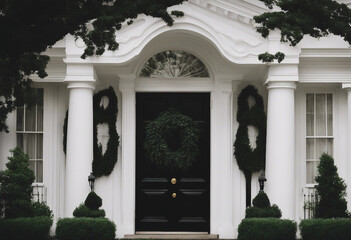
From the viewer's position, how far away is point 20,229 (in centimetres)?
1543

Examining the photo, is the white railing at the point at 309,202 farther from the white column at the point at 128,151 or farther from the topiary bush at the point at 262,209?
the white column at the point at 128,151

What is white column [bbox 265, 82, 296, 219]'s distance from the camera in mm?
15867

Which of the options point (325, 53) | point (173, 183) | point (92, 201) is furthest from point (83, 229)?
point (325, 53)

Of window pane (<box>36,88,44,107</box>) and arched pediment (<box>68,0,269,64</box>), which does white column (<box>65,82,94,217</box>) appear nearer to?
arched pediment (<box>68,0,269,64</box>)

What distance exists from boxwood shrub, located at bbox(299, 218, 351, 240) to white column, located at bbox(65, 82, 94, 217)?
472 cm

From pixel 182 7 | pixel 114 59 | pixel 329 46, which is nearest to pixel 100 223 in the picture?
pixel 114 59

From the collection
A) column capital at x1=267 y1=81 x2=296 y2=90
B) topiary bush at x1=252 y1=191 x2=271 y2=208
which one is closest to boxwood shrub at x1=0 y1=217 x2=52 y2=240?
topiary bush at x1=252 y1=191 x2=271 y2=208

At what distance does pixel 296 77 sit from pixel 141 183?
4277mm

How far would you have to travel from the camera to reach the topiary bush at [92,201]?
15609 millimetres

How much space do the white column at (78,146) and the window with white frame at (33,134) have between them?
149 centimetres

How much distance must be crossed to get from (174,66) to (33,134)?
11.8ft

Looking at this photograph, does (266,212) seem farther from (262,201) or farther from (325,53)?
(325,53)

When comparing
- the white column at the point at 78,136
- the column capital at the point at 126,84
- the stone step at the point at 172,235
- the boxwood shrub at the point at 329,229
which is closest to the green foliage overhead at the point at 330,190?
the boxwood shrub at the point at 329,229

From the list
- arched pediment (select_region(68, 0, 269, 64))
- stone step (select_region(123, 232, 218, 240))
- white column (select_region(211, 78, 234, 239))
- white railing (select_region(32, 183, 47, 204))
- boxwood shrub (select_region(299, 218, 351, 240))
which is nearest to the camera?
boxwood shrub (select_region(299, 218, 351, 240))
